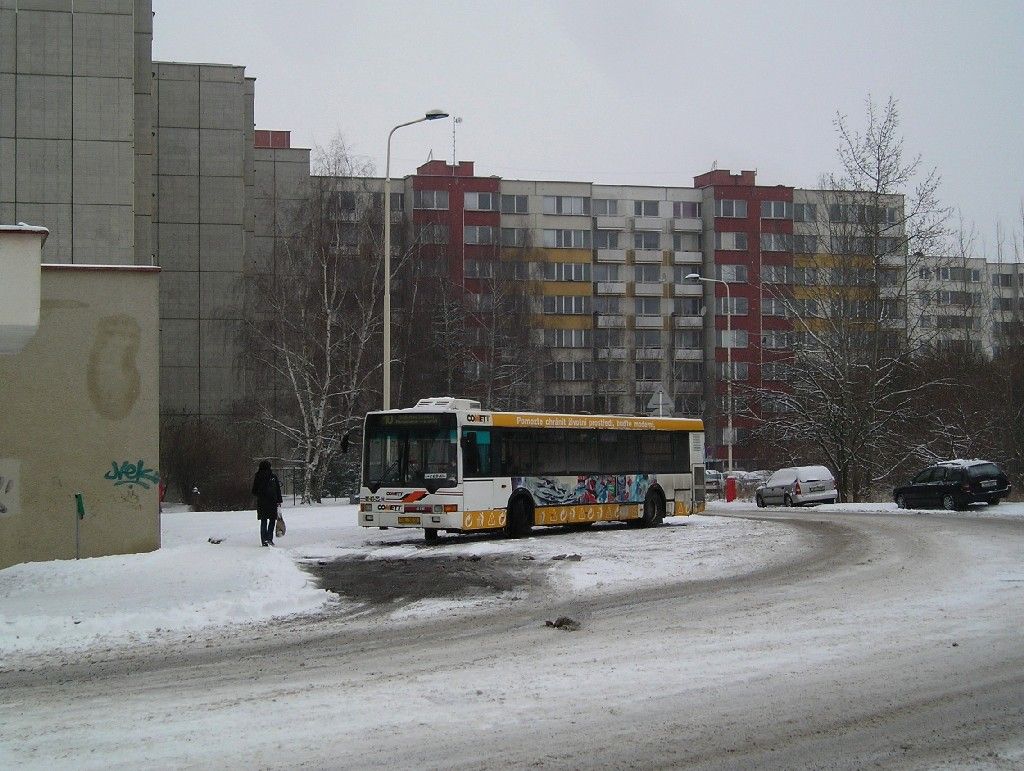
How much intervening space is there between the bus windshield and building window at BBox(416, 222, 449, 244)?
91.3ft

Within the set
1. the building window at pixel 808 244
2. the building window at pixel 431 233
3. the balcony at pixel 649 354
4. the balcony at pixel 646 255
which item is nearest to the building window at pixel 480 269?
the building window at pixel 431 233

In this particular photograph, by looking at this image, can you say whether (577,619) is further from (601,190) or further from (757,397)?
(601,190)

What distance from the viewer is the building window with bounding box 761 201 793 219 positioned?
88875 mm

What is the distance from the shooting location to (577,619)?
13.6 m

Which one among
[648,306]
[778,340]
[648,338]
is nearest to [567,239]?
[648,306]

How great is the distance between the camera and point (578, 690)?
30.1 ft

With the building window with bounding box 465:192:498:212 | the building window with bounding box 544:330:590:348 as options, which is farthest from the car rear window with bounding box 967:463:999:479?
the building window with bounding box 465:192:498:212

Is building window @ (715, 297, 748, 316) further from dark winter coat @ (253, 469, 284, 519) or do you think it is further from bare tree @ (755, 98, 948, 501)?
dark winter coat @ (253, 469, 284, 519)

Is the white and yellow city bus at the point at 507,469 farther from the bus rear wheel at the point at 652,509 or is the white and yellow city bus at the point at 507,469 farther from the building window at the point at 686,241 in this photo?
the building window at the point at 686,241

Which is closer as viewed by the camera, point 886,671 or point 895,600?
point 886,671

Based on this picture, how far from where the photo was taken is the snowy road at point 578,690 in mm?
7297

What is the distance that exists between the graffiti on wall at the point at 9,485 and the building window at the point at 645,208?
7401 centimetres

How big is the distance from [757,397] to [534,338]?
14.6 metres

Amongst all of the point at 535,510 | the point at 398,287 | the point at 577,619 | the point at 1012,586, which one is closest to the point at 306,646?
the point at 577,619
